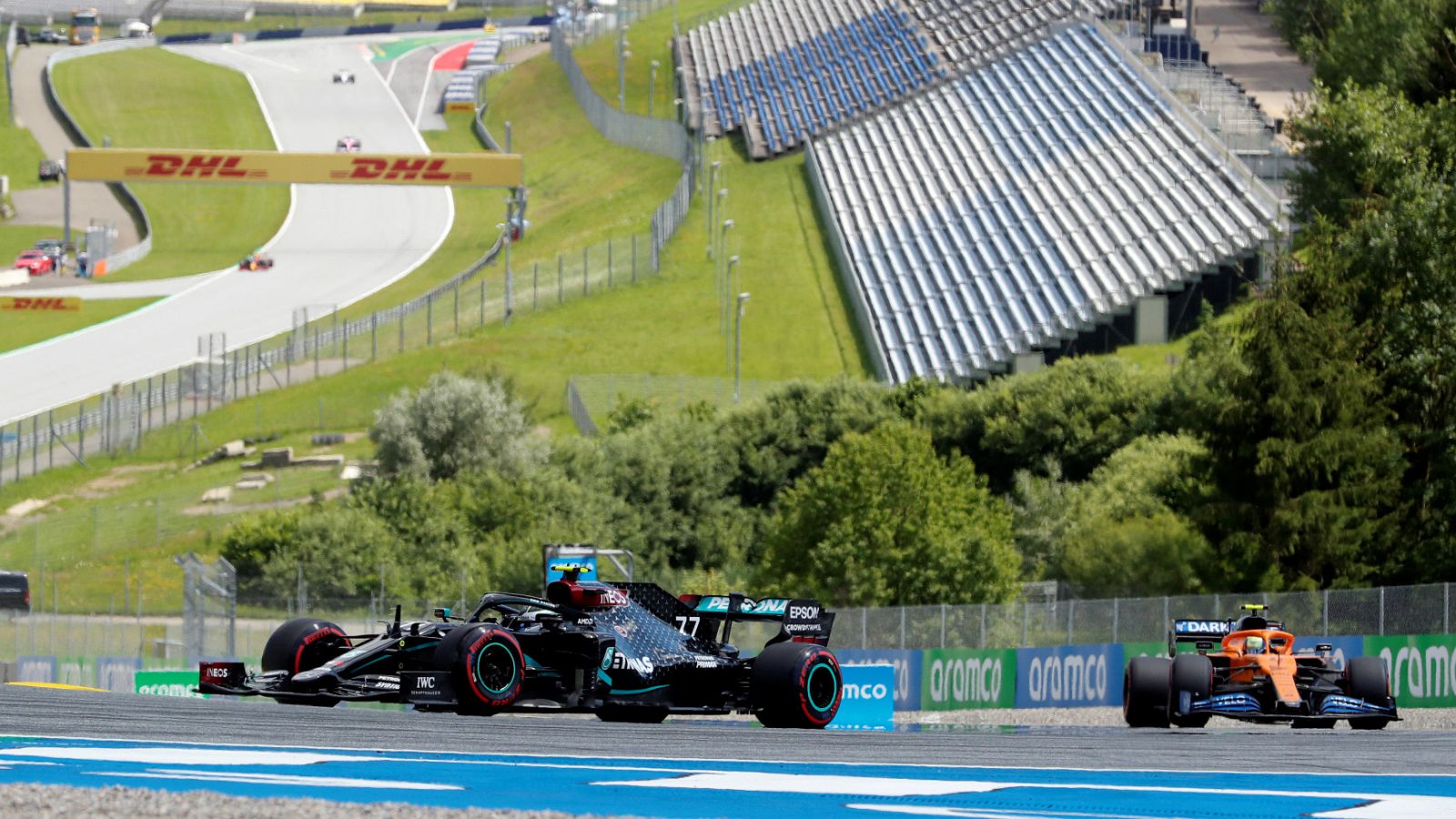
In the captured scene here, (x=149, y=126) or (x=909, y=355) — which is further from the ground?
(x=149, y=126)

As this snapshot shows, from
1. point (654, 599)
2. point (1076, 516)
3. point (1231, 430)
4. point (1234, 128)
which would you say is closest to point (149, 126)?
point (1234, 128)

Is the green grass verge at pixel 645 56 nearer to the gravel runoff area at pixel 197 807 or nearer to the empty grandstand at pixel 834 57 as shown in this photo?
the empty grandstand at pixel 834 57

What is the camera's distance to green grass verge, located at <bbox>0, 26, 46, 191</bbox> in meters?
131

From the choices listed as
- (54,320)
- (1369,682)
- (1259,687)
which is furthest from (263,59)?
(1369,682)

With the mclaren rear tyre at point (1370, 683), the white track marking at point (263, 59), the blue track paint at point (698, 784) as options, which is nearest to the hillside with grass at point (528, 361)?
the mclaren rear tyre at point (1370, 683)

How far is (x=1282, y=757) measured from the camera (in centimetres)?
1484

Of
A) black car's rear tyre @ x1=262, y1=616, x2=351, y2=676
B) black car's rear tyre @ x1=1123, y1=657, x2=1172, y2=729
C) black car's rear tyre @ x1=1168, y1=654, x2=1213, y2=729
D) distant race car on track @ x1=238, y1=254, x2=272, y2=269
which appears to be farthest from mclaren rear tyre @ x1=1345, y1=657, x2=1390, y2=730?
distant race car on track @ x1=238, y1=254, x2=272, y2=269

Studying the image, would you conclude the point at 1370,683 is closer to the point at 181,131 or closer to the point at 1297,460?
the point at 1297,460

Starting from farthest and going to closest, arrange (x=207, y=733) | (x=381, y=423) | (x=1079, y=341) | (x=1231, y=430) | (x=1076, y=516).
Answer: (x=1079, y=341), (x=381, y=423), (x=1076, y=516), (x=1231, y=430), (x=207, y=733)

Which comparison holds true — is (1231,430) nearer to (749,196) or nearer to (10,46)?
(749,196)

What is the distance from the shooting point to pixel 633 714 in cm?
2097

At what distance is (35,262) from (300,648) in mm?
92553

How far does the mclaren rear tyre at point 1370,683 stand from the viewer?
23.1 metres

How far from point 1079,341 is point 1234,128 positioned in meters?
20.9
